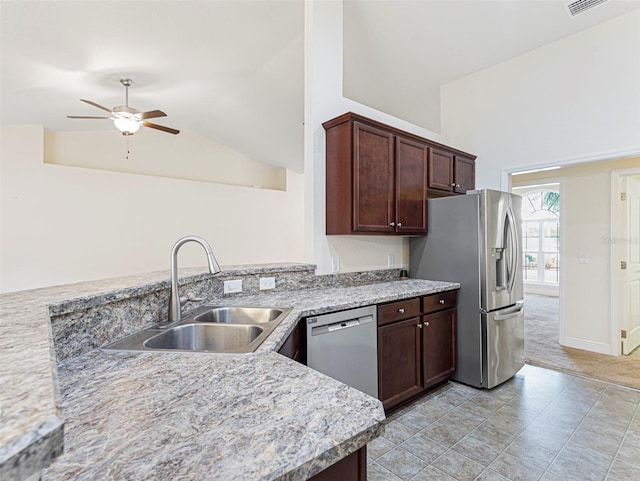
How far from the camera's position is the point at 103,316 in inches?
49.9

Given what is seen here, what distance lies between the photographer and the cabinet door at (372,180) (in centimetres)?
253

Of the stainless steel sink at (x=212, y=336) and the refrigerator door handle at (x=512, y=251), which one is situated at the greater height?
the refrigerator door handle at (x=512, y=251)

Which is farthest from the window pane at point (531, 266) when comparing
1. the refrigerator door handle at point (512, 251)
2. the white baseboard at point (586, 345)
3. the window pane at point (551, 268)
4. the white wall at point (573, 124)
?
the refrigerator door handle at point (512, 251)

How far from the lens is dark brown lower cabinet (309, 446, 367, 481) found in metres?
0.77

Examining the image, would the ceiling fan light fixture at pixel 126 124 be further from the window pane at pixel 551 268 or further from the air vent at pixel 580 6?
the window pane at pixel 551 268

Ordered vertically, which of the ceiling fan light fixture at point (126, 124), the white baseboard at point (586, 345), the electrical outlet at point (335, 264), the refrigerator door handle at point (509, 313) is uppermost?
the ceiling fan light fixture at point (126, 124)

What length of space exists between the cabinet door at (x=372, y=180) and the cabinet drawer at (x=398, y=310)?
2.05 ft

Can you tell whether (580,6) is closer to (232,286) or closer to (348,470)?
(232,286)

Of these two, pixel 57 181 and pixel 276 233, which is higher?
pixel 57 181

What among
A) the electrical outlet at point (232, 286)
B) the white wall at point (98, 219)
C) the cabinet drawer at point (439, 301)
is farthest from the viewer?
the white wall at point (98, 219)

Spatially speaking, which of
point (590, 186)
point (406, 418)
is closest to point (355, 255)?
point (406, 418)

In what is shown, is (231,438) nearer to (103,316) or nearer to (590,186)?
(103,316)

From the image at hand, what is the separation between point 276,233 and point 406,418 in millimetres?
5208

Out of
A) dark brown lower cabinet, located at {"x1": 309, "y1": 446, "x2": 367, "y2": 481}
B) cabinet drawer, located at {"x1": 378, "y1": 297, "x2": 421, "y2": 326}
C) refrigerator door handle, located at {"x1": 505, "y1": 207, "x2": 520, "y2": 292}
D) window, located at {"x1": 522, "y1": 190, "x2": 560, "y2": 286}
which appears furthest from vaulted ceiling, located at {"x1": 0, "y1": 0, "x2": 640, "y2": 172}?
window, located at {"x1": 522, "y1": 190, "x2": 560, "y2": 286}
